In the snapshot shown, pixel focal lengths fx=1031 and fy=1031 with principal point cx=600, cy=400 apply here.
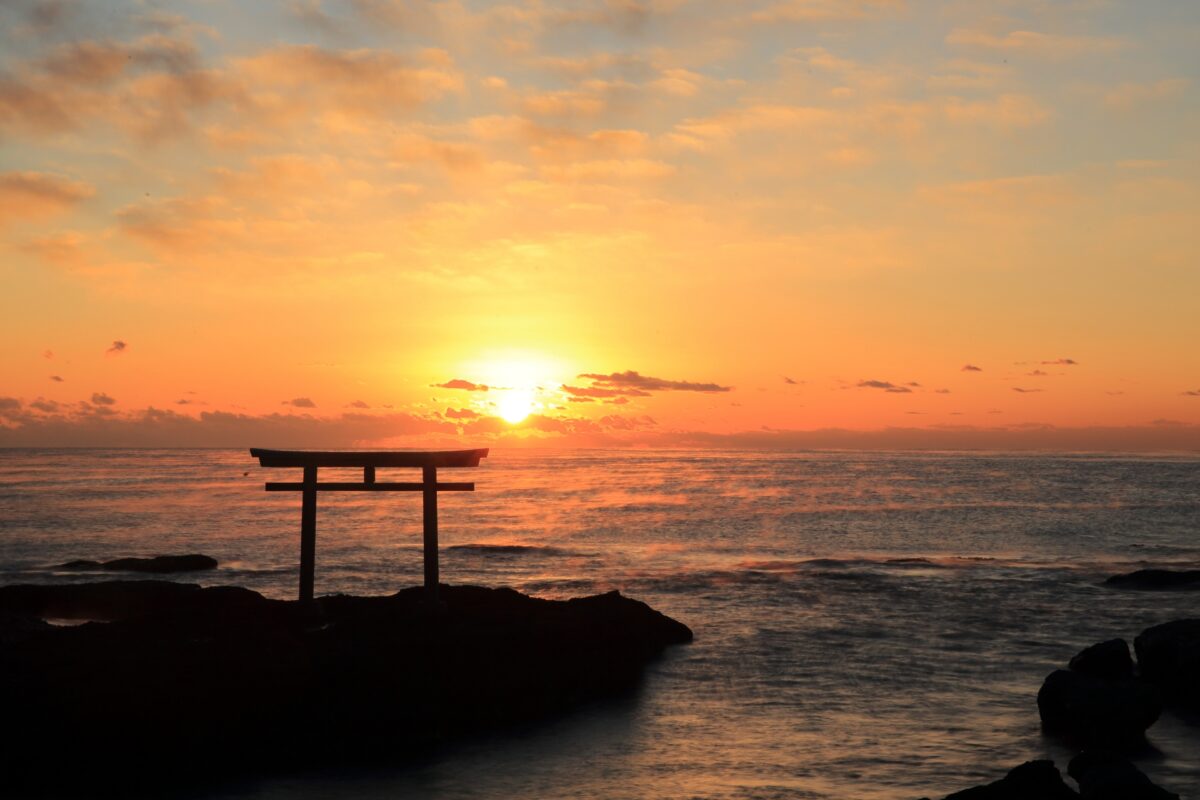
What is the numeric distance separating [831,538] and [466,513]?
3102 cm

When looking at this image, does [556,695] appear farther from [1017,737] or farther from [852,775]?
[1017,737]

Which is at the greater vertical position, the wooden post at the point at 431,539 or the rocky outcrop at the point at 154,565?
the wooden post at the point at 431,539

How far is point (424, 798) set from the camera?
13.1 metres

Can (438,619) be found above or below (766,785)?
above

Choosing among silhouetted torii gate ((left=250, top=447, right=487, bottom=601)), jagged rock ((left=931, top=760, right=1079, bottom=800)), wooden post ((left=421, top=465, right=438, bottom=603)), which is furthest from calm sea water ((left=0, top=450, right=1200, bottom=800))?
silhouetted torii gate ((left=250, top=447, right=487, bottom=601))

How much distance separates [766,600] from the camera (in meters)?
31.4

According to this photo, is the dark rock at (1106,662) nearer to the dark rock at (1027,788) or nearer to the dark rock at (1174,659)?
the dark rock at (1174,659)

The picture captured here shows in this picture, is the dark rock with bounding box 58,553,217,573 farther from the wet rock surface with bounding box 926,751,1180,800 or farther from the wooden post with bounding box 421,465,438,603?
the wet rock surface with bounding box 926,751,1180,800

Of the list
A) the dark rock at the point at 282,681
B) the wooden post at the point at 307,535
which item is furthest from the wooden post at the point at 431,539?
the wooden post at the point at 307,535

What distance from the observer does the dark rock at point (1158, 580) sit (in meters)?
33.5

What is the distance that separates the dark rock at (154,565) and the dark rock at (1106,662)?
32.2 meters

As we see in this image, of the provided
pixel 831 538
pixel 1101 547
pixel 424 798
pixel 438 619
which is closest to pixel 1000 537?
pixel 1101 547

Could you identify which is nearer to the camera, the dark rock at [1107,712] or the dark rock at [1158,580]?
the dark rock at [1107,712]

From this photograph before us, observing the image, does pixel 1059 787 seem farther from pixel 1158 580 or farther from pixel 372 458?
pixel 1158 580
